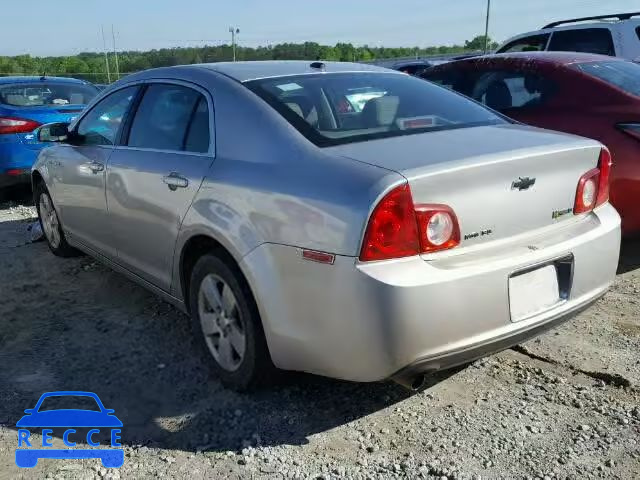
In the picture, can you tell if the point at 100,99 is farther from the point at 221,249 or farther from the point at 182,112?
the point at 221,249

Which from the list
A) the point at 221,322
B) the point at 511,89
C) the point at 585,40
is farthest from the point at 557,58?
the point at 585,40

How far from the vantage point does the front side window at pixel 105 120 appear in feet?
13.5

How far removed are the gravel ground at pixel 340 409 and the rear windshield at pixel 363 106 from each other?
122 centimetres

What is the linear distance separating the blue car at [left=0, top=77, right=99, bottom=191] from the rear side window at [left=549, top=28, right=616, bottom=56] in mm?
6518

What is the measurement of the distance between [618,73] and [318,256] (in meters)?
3.68

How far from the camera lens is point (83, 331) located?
401 centimetres

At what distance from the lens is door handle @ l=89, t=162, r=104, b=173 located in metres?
4.12

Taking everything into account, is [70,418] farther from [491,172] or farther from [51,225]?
[51,225]

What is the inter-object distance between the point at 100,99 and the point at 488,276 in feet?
10.3

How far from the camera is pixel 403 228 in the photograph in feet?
7.93

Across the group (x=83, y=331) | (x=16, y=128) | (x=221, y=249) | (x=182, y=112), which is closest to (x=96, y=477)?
(x=221, y=249)

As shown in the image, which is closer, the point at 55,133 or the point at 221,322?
the point at 221,322

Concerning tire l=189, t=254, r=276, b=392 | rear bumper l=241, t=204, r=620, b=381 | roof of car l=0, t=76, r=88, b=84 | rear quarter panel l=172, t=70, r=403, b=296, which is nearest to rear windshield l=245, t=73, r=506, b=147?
rear quarter panel l=172, t=70, r=403, b=296

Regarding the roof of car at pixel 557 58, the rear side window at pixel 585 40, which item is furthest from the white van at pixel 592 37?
the roof of car at pixel 557 58
